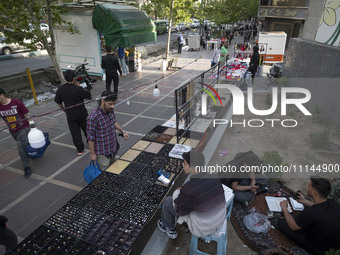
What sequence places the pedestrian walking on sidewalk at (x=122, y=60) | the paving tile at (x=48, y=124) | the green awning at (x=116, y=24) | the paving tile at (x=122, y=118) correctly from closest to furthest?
the paving tile at (x=48, y=124) < the paving tile at (x=122, y=118) < the green awning at (x=116, y=24) < the pedestrian walking on sidewalk at (x=122, y=60)

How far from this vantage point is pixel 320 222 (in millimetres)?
3010

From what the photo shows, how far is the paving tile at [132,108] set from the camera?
8.44 m

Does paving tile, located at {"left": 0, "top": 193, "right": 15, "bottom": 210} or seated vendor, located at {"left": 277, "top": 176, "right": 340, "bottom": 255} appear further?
paving tile, located at {"left": 0, "top": 193, "right": 15, "bottom": 210}

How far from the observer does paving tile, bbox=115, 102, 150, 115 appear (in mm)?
8438

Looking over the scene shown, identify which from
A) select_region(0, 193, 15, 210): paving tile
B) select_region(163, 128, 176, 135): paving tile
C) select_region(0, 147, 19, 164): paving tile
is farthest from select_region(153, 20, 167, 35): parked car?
select_region(0, 193, 15, 210): paving tile

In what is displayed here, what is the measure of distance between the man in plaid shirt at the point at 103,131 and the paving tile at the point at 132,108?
4.11m

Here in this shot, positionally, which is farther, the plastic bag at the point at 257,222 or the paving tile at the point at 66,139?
the paving tile at the point at 66,139

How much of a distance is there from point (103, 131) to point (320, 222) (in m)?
3.42

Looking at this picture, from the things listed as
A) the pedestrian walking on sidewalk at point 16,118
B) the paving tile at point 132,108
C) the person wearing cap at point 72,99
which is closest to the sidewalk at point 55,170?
the paving tile at point 132,108

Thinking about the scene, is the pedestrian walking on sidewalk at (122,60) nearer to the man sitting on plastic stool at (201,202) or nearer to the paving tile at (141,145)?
the paving tile at (141,145)

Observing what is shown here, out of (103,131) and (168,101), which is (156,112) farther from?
(103,131)

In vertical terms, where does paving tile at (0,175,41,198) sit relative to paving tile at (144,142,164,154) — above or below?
below

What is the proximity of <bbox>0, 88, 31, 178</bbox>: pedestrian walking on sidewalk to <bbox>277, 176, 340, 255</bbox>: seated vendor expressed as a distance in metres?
5.02

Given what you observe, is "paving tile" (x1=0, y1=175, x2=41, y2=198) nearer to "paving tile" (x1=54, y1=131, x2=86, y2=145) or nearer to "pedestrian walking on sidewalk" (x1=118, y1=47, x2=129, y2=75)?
"paving tile" (x1=54, y1=131, x2=86, y2=145)
